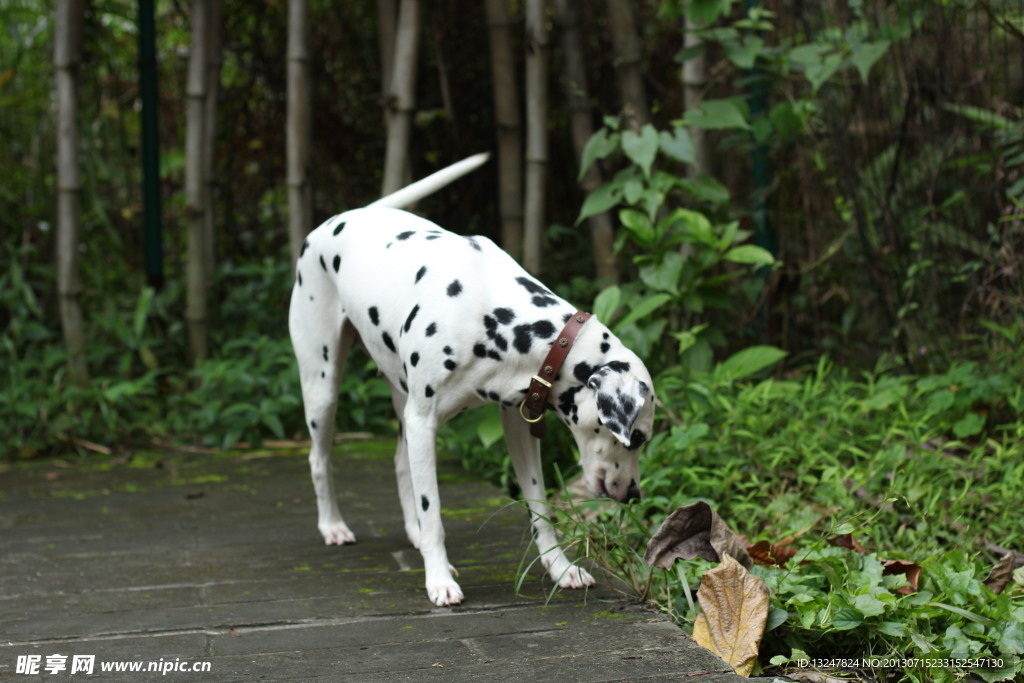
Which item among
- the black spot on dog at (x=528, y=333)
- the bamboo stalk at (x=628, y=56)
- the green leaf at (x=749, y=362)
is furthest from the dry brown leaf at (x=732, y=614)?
the bamboo stalk at (x=628, y=56)

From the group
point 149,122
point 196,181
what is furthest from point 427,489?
point 149,122

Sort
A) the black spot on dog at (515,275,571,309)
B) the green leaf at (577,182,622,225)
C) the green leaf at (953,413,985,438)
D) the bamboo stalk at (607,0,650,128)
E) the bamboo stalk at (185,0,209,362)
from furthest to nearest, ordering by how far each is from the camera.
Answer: the bamboo stalk at (185,0,209,362)
the bamboo stalk at (607,0,650,128)
the green leaf at (577,182,622,225)
the green leaf at (953,413,985,438)
the black spot on dog at (515,275,571,309)

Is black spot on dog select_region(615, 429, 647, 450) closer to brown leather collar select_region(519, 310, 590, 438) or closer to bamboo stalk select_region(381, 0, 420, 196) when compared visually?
brown leather collar select_region(519, 310, 590, 438)

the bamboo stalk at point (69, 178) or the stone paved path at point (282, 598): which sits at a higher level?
the bamboo stalk at point (69, 178)

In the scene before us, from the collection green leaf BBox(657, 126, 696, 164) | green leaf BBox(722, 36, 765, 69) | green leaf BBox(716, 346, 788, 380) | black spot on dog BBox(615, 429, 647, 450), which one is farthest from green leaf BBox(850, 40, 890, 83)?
black spot on dog BBox(615, 429, 647, 450)

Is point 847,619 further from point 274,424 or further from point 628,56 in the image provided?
point 628,56

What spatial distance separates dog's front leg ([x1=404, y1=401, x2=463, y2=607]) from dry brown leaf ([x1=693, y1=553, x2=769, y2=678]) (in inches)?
27.3

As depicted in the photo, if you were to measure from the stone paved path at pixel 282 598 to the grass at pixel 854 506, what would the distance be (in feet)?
0.93

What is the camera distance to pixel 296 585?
9.71 ft

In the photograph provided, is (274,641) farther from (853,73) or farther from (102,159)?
(102,159)

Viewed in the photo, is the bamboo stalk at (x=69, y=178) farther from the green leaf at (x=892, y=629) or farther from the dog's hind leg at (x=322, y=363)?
the green leaf at (x=892, y=629)

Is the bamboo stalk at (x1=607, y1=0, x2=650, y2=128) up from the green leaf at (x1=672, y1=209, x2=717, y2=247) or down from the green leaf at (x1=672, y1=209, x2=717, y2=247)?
up

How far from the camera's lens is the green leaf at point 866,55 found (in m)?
4.13

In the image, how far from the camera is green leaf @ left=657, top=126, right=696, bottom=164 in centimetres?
423
